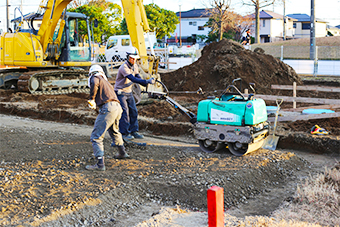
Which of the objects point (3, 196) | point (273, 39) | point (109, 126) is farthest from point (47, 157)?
point (273, 39)

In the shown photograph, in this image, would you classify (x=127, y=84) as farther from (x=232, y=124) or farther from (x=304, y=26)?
(x=304, y=26)

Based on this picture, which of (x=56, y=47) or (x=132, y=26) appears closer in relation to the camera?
(x=132, y=26)

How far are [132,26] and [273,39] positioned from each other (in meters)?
51.8

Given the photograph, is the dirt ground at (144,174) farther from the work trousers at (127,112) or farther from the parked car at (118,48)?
the parked car at (118,48)

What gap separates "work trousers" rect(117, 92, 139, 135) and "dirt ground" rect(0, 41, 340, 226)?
0.51 meters

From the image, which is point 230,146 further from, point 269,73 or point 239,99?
point 269,73

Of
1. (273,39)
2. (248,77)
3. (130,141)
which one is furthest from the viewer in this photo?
(273,39)

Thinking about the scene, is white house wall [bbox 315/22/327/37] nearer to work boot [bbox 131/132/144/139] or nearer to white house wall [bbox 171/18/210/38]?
white house wall [bbox 171/18/210/38]

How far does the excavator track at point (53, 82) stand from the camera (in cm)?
1627

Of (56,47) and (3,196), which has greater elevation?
(56,47)

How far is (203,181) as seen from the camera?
598 cm

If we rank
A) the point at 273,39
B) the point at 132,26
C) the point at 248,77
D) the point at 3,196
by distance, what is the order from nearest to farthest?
the point at 3,196 < the point at 132,26 < the point at 248,77 < the point at 273,39

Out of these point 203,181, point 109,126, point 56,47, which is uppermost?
point 56,47

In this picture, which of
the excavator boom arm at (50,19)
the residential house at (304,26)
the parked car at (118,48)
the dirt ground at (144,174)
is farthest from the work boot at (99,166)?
the residential house at (304,26)
